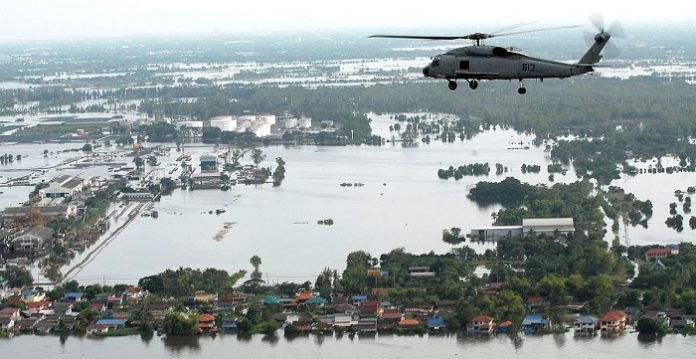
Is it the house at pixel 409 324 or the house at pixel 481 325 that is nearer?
the house at pixel 481 325

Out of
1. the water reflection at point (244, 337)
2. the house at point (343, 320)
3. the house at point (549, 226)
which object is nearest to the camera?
the water reflection at point (244, 337)

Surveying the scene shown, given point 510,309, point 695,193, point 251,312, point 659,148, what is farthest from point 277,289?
point 659,148

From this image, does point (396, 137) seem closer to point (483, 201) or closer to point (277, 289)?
point (483, 201)

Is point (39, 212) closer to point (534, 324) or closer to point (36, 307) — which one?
point (36, 307)

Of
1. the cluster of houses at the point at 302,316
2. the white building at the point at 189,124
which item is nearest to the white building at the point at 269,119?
the white building at the point at 189,124

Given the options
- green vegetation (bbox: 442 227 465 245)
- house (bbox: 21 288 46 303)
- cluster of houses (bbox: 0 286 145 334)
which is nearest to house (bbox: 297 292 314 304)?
cluster of houses (bbox: 0 286 145 334)

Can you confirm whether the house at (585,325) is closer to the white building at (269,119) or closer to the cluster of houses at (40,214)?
the cluster of houses at (40,214)
